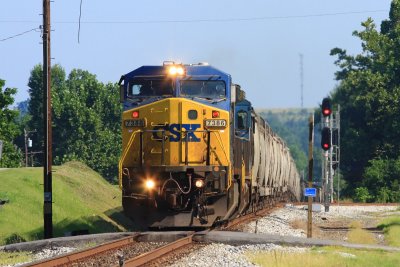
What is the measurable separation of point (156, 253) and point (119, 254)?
2.64 m

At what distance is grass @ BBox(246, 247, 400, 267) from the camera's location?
17047mm

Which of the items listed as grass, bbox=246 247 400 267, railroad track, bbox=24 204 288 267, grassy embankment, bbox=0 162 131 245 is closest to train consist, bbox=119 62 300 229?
railroad track, bbox=24 204 288 267

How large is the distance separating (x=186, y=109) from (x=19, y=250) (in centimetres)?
618

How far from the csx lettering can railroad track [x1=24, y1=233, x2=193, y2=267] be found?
284 cm

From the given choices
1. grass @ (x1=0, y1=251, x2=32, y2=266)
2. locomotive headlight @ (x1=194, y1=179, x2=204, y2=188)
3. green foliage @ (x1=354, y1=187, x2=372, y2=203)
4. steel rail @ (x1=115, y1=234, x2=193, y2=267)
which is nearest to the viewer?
steel rail @ (x1=115, y1=234, x2=193, y2=267)

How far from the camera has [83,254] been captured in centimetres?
1805

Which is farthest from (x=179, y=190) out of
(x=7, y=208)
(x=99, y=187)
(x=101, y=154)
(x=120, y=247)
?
(x=101, y=154)

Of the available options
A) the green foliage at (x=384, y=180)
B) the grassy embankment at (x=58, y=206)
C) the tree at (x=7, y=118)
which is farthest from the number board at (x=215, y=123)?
the green foliage at (x=384, y=180)

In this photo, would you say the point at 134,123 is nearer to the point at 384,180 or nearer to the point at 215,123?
the point at 215,123

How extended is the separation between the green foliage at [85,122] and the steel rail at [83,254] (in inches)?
3021

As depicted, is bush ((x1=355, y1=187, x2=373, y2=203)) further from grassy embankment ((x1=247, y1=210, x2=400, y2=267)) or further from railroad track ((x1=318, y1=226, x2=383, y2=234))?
grassy embankment ((x1=247, y1=210, x2=400, y2=267))

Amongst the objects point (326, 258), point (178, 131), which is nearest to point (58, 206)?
point (178, 131)

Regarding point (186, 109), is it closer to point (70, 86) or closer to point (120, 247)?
point (120, 247)

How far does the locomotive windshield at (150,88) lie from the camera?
2394 cm
